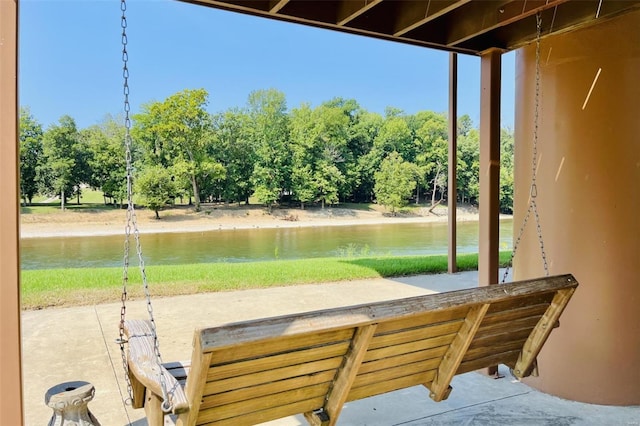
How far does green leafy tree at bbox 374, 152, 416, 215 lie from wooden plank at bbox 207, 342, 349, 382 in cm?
2833

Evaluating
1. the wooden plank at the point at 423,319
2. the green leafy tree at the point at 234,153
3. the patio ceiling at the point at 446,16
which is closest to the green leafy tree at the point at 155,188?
the green leafy tree at the point at 234,153

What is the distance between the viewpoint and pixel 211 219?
26.0 meters

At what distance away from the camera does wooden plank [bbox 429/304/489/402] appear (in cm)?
171

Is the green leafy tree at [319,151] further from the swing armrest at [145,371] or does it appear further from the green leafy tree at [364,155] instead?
the swing armrest at [145,371]

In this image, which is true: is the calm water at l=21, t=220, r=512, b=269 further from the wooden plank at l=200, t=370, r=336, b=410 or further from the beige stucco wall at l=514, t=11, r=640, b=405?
the wooden plank at l=200, t=370, r=336, b=410

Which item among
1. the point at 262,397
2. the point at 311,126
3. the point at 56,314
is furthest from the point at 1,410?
the point at 311,126

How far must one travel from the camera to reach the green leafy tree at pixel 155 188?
24.6 m

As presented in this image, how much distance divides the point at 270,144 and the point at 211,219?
7114mm

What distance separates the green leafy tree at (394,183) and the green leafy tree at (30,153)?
2054 centimetres

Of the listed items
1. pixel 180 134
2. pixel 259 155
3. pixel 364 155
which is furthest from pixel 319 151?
pixel 180 134

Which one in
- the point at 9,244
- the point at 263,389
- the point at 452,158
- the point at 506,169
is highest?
the point at 506,169

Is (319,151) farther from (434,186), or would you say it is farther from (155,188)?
(155,188)

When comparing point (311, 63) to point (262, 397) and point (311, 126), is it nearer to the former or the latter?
point (311, 126)

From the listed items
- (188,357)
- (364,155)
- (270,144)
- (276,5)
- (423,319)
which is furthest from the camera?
(364,155)
